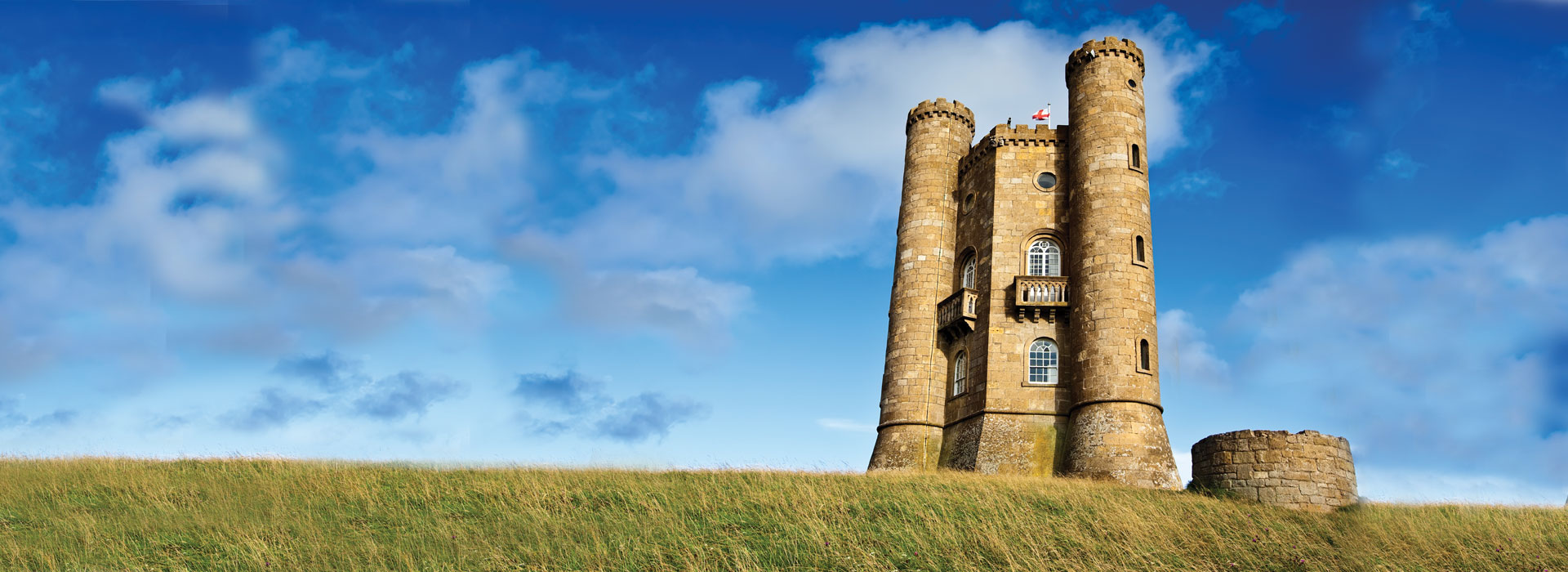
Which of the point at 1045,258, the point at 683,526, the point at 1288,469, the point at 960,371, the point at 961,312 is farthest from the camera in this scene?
the point at 960,371

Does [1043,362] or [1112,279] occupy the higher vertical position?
[1112,279]

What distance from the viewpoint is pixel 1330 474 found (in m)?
21.6

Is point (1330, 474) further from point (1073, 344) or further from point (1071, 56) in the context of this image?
point (1071, 56)

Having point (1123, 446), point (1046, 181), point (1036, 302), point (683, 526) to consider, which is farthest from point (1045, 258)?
point (683, 526)

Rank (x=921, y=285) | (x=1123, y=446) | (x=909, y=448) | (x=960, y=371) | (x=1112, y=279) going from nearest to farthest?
(x=1123, y=446) → (x=1112, y=279) → (x=909, y=448) → (x=960, y=371) → (x=921, y=285)

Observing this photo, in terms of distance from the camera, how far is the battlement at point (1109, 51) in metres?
32.9

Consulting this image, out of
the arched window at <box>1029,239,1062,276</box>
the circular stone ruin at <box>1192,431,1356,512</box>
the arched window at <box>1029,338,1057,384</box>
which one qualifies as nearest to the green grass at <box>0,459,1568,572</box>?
the circular stone ruin at <box>1192,431,1356,512</box>

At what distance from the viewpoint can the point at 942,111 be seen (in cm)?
3791

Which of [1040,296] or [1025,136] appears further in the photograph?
[1025,136]

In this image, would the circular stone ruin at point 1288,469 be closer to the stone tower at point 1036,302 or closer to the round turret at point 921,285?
the stone tower at point 1036,302

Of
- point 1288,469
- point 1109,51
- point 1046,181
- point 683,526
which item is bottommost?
point 683,526

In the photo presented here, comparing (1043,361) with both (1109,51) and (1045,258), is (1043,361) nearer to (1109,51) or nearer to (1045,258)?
(1045,258)

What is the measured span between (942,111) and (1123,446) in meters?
15.1

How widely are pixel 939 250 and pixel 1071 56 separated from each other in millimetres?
7650
